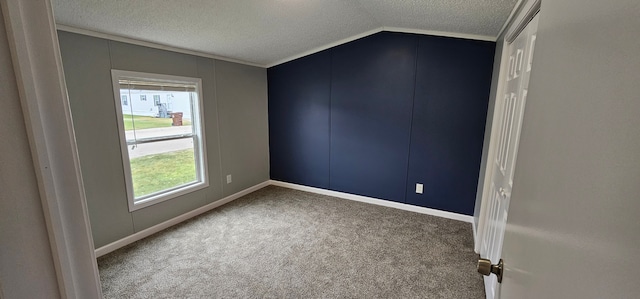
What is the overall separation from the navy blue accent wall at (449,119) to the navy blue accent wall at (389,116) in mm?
10

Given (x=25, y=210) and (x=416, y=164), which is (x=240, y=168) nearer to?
(x=416, y=164)

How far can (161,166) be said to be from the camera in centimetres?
294

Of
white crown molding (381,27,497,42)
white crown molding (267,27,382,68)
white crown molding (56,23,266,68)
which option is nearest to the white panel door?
white crown molding (381,27,497,42)

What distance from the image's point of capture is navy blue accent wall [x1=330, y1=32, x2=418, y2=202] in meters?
3.28

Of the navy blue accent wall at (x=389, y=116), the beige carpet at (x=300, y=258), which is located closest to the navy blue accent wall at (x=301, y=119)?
the navy blue accent wall at (x=389, y=116)

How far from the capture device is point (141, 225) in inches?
108

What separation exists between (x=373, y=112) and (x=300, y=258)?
79.9 inches

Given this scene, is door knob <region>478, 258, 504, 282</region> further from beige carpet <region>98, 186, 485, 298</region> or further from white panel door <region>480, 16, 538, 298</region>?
beige carpet <region>98, 186, 485, 298</region>

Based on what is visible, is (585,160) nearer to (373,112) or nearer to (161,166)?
(373,112)

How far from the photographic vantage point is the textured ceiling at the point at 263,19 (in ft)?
6.28

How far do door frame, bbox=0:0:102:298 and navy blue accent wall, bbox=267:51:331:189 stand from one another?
3461 mm

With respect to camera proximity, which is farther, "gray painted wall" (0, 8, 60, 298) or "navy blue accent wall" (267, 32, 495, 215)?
"navy blue accent wall" (267, 32, 495, 215)

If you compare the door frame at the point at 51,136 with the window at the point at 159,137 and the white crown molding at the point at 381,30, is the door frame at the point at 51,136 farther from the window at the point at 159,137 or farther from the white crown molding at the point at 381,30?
the white crown molding at the point at 381,30

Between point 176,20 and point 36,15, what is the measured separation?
83.9 inches
